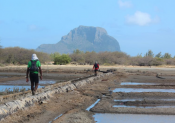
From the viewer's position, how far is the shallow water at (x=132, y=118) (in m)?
8.17

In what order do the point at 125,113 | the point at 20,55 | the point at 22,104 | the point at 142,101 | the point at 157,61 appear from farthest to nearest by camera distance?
the point at 157,61, the point at 20,55, the point at 142,101, the point at 125,113, the point at 22,104

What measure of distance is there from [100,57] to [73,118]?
63573 millimetres

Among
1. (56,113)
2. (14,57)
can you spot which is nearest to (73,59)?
(14,57)

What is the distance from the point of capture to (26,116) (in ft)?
25.9

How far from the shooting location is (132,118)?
337 inches

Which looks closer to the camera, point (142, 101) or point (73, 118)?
point (73, 118)

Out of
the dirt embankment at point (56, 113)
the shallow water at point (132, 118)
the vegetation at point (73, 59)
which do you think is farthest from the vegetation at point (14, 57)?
the shallow water at point (132, 118)

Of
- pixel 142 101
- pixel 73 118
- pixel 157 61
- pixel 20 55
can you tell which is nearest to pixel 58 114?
pixel 73 118

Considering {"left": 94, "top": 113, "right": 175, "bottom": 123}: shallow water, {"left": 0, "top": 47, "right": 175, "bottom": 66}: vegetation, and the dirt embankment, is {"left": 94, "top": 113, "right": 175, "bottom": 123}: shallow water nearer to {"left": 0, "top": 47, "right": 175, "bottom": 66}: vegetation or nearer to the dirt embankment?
the dirt embankment

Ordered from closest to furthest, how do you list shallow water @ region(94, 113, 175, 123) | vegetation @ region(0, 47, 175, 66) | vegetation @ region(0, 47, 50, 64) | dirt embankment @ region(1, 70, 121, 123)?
dirt embankment @ region(1, 70, 121, 123), shallow water @ region(94, 113, 175, 123), vegetation @ region(0, 47, 50, 64), vegetation @ region(0, 47, 175, 66)

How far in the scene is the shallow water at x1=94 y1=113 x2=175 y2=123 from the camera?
8.17 metres

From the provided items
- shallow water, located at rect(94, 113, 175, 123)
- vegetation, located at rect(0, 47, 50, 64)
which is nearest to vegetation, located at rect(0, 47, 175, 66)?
vegetation, located at rect(0, 47, 50, 64)

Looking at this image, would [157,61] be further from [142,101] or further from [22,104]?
[22,104]

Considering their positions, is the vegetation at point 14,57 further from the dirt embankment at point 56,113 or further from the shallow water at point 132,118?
the shallow water at point 132,118
